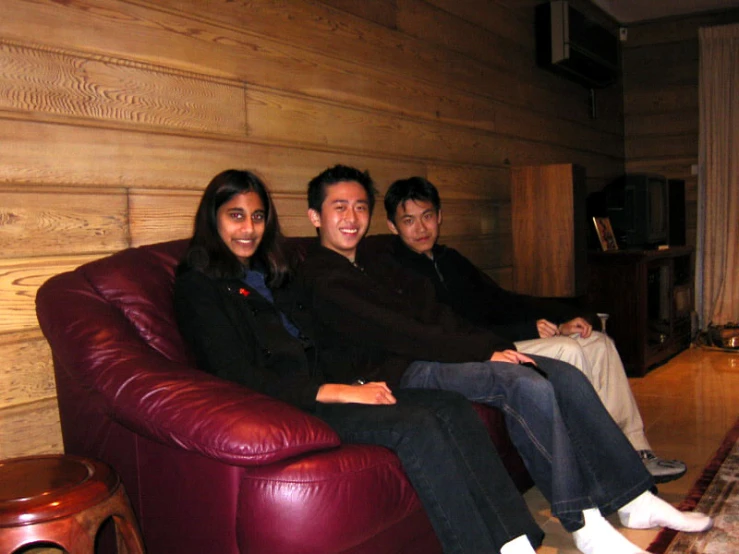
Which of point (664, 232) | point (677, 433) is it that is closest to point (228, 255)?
point (677, 433)

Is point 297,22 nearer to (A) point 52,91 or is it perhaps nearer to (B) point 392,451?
(A) point 52,91

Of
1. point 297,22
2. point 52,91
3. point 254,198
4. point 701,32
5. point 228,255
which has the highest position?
point 701,32

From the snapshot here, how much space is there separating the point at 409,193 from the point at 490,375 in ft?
3.30

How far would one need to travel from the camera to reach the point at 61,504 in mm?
1522

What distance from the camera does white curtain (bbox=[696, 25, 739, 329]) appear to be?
6.03m

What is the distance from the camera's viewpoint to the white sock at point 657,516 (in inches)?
87.6

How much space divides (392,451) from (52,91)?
1.34 metres

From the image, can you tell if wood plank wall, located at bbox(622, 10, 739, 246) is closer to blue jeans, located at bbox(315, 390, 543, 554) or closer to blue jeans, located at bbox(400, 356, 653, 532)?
blue jeans, located at bbox(400, 356, 653, 532)

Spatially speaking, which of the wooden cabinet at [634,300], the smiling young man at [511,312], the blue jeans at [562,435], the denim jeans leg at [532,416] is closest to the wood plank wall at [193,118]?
the smiling young man at [511,312]

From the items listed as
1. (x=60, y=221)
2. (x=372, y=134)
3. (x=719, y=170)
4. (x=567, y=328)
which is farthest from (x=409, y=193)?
(x=719, y=170)

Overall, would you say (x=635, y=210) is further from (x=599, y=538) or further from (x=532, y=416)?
(x=599, y=538)

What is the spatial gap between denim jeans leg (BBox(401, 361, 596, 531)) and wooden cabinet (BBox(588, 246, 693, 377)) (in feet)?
8.65

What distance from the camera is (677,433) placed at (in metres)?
3.37

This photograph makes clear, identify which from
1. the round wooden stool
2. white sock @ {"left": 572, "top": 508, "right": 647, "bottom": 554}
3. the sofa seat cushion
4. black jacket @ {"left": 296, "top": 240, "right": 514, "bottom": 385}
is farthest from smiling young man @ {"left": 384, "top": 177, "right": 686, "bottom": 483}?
the round wooden stool
